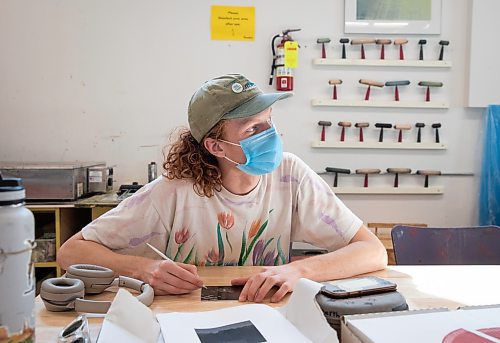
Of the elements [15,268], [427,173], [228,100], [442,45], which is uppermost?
[442,45]

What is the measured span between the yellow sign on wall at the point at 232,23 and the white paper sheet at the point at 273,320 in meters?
2.25

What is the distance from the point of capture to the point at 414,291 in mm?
1188

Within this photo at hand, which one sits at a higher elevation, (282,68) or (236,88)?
(282,68)

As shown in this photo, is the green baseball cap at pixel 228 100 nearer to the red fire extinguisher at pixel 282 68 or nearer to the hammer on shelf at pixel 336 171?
the red fire extinguisher at pixel 282 68

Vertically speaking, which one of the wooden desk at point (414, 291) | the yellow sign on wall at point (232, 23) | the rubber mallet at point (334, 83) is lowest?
the wooden desk at point (414, 291)

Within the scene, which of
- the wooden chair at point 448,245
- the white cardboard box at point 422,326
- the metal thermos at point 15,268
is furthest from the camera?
the wooden chair at point 448,245

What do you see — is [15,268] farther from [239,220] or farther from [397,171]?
[397,171]

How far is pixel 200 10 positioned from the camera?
2977 millimetres

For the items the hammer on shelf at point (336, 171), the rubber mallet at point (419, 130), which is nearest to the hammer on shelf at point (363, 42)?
→ the rubber mallet at point (419, 130)

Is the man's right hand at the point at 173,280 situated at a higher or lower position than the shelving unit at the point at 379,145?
lower

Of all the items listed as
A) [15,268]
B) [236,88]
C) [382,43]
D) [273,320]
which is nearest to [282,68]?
[382,43]

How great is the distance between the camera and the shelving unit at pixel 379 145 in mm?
3023

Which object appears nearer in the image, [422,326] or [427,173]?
[422,326]

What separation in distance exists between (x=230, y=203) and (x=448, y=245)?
2.65 feet
